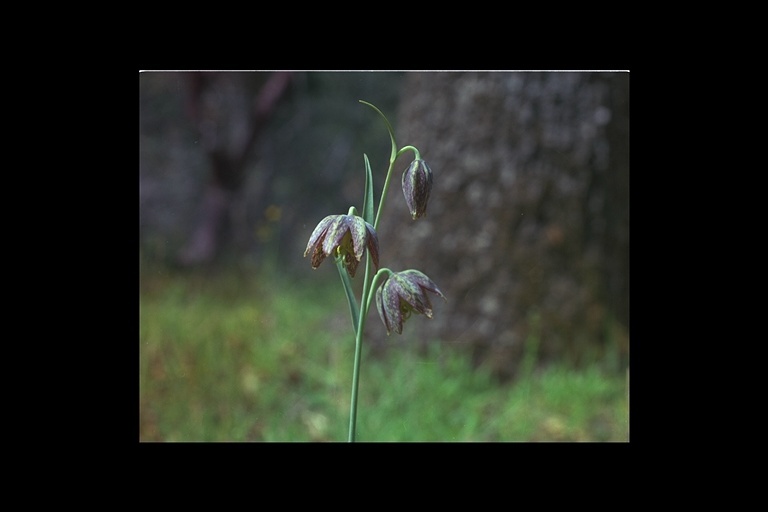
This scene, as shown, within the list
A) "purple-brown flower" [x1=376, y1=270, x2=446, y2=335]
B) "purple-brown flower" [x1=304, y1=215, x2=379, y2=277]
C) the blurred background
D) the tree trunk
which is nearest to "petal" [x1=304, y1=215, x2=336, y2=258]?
"purple-brown flower" [x1=304, y1=215, x2=379, y2=277]

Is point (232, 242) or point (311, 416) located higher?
point (232, 242)

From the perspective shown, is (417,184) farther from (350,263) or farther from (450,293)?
(450,293)

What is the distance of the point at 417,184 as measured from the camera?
3.98ft

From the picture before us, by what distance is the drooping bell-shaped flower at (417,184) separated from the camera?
1212 mm

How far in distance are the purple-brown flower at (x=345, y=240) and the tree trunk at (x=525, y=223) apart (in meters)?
0.98

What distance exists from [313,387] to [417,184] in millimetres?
1063

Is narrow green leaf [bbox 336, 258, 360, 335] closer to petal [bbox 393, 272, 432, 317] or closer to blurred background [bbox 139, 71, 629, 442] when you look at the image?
petal [bbox 393, 272, 432, 317]

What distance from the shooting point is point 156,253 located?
210cm

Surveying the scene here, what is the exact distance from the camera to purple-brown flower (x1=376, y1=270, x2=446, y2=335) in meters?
1.21

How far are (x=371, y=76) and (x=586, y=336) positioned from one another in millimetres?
996

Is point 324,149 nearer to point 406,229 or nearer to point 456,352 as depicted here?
point 406,229

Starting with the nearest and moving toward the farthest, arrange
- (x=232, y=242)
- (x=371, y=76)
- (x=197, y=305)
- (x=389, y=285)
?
(x=389, y=285)
(x=371, y=76)
(x=197, y=305)
(x=232, y=242)

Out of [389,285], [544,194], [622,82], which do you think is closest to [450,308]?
[544,194]

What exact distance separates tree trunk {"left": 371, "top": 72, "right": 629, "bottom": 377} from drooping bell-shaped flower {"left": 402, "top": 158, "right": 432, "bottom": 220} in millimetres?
972
